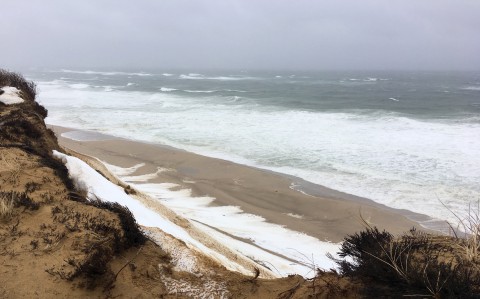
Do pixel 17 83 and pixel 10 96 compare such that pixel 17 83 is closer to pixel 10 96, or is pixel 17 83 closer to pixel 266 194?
pixel 10 96

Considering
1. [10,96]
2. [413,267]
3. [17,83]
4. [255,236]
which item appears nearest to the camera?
[413,267]

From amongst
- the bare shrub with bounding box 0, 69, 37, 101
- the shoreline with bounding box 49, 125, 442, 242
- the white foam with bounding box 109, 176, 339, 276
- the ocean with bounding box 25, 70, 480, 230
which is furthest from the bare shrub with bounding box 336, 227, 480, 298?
the bare shrub with bounding box 0, 69, 37, 101

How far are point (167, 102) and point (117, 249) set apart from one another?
30680 mm

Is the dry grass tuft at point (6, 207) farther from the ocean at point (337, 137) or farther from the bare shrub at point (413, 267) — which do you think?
the ocean at point (337, 137)


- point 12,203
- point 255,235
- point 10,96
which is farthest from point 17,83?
point 12,203

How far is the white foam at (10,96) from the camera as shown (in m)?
10.0

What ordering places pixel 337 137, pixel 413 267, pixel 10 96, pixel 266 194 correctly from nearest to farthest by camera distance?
pixel 413 267, pixel 10 96, pixel 266 194, pixel 337 137

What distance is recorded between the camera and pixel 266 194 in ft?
34.9

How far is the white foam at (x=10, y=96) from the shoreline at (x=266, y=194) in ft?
12.8

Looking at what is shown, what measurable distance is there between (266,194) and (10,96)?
7621 mm

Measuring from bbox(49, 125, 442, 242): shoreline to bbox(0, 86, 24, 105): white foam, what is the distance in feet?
12.8

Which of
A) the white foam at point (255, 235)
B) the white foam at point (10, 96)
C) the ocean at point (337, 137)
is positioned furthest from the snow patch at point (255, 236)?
the white foam at point (10, 96)

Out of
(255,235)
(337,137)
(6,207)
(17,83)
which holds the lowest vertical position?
(255,235)

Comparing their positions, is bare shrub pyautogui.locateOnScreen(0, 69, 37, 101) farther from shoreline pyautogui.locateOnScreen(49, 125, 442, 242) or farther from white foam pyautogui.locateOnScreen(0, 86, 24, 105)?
shoreline pyautogui.locateOnScreen(49, 125, 442, 242)
